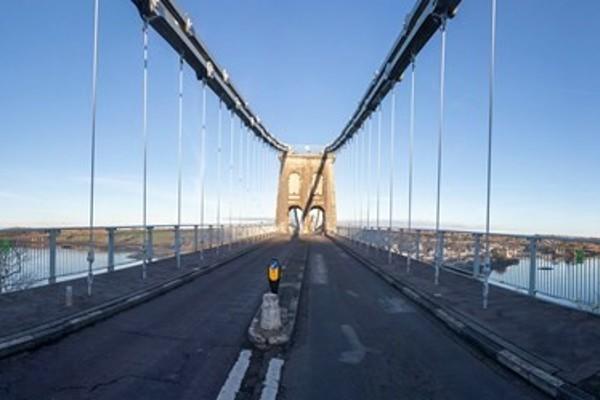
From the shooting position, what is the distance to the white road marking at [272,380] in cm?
512

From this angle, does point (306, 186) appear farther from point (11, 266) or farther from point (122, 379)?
point (122, 379)

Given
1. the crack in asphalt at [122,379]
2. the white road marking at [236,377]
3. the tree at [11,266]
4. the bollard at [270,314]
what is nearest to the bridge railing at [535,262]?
the bollard at [270,314]

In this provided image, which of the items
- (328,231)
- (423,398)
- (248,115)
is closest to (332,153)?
(328,231)

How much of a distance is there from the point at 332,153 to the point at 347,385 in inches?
2931

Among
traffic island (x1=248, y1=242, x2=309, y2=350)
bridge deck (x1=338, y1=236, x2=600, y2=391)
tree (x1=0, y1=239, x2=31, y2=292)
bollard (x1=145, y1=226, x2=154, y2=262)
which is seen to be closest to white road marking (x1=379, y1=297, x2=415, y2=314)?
bridge deck (x1=338, y1=236, x2=600, y2=391)

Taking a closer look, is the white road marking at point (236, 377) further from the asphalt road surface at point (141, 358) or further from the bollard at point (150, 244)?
the bollard at point (150, 244)

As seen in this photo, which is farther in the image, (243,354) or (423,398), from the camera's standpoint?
(243,354)

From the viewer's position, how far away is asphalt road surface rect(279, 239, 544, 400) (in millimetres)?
5367

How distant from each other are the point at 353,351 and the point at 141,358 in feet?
8.69

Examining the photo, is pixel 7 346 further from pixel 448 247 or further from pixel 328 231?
pixel 328 231

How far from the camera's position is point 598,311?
8523 millimetres

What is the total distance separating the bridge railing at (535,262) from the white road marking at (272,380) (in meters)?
5.47

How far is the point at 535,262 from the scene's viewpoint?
34.2 ft

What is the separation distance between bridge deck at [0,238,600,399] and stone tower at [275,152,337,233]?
68079 millimetres
